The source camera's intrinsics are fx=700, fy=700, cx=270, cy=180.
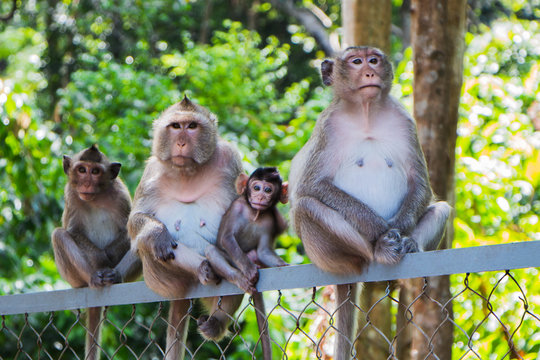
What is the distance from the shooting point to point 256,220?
13.1 feet

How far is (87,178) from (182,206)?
967 mm

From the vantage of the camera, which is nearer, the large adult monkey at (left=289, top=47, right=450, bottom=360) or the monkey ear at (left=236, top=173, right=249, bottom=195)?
the large adult monkey at (left=289, top=47, right=450, bottom=360)

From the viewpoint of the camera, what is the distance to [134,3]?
50.4ft

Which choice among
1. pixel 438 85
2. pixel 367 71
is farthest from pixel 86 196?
pixel 438 85

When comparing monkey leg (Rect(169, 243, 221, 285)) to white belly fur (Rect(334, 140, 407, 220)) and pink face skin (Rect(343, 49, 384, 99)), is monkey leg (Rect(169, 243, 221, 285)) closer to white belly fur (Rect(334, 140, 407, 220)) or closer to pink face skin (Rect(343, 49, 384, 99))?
white belly fur (Rect(334, 140, 407, 220))

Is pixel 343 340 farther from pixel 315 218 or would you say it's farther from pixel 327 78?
pixel 327 78

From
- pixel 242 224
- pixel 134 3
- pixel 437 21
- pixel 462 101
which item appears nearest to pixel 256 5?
pixel 134 3

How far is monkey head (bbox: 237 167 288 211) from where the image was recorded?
3902 mm

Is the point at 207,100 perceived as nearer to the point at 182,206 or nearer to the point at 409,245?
the point at 182,206

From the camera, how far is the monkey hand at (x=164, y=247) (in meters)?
3.76

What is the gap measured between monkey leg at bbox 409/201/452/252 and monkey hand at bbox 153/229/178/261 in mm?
1294

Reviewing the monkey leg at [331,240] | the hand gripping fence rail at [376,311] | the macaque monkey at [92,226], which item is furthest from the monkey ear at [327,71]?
the macaque monkey at [92,226]

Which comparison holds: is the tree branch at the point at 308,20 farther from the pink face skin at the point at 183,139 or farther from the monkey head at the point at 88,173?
the pink face skin at the point at 183,139

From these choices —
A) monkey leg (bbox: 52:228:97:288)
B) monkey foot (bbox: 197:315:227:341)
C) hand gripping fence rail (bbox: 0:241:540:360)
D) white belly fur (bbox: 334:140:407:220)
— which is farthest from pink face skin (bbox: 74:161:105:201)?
white belly fur (bbox: 334:140:407:220)
